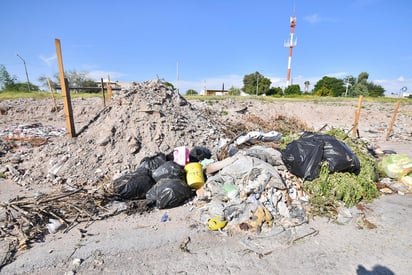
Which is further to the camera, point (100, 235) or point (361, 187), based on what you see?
point (361, 187)

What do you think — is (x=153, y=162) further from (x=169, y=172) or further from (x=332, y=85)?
(x=332, y=85)

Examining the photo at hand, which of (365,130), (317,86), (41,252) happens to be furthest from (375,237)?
(317,86)

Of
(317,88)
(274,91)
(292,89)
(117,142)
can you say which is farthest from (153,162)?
(317,88)

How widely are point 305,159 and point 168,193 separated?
80.4 inches

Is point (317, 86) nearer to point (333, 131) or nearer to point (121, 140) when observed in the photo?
point (333, 131)

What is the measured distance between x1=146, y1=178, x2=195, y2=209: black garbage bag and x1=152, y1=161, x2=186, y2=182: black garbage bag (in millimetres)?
124

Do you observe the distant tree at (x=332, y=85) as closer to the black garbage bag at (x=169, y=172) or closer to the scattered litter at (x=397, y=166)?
the scattered litter at (x=397, y=166)

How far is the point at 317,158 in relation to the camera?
2854mm

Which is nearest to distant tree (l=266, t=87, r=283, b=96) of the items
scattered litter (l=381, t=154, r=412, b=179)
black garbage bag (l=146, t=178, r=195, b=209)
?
scattered litter (l=381, t=154, r=412, b=179)

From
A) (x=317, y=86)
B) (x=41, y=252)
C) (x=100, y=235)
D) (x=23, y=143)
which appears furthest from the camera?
(x=317, y=86)

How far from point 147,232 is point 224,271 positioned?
38.6 inches

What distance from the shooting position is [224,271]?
66.8 inches

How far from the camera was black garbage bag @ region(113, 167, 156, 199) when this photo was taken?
106 inches

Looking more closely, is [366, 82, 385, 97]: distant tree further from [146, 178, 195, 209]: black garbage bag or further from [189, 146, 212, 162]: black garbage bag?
[146, 178, 195, 209]: black garbage bag
